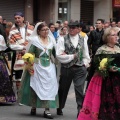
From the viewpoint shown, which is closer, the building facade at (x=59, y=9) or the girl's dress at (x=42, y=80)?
the girl's dress at (x=42, y=80)

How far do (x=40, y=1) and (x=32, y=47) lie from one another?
1480 centimetres

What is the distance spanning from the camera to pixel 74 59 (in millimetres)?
7832

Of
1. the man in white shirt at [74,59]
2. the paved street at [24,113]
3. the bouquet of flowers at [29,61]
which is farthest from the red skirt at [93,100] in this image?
the bouquet of flowers at [29,61]

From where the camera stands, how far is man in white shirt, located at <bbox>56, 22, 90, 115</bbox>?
7863 mm

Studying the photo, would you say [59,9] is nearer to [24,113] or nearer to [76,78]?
[24,113]

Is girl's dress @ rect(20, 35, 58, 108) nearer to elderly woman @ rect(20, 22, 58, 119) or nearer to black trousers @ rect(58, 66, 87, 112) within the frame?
elderly woman @ rect(20, 22, 58, 119)

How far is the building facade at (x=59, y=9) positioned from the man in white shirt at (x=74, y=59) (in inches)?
545

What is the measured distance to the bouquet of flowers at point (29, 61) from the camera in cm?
788

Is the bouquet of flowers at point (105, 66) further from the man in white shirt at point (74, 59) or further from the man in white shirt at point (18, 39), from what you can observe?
the man in white shirt at point (18, 39)

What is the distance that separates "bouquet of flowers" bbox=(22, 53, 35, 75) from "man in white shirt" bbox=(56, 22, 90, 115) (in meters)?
0.45

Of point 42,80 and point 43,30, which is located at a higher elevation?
point 43,30

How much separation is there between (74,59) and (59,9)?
623 inches

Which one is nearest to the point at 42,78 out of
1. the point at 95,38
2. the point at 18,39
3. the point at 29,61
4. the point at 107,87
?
the point at 29,61

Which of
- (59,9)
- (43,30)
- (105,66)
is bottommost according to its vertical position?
(105,66)
